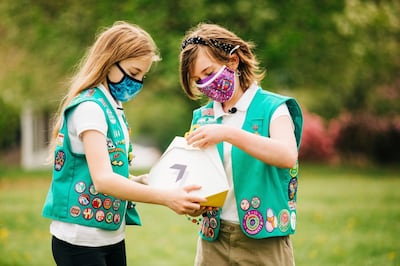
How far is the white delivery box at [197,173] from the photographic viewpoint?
3.04 m

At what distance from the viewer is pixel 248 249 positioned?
10.7 feet

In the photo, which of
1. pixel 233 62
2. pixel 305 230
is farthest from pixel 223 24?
pixel 233 62

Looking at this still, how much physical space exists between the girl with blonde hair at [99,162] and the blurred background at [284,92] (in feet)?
12.5

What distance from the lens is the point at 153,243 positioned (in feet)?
26.1

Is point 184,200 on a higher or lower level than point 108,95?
lower

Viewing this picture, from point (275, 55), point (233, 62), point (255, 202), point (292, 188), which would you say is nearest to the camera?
point (255, 202)

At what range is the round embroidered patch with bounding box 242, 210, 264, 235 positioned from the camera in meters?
3.16

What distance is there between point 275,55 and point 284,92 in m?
5.15

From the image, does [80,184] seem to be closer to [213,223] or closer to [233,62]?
[213,223]

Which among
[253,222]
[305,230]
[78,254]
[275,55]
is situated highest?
[275,55]

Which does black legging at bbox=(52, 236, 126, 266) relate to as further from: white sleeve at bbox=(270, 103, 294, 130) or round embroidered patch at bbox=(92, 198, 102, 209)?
white sleeve at bbox=(270, 103, 294, 130)

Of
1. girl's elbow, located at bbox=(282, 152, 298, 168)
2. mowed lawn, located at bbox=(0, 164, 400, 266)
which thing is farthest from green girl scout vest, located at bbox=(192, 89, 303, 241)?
mowed lawn, located at bbox=(0, 164, 400, 266)

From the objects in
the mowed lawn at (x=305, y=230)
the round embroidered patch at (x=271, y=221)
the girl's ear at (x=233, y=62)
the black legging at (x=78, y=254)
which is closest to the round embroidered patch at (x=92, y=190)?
the black legging at (x=78, y=254)

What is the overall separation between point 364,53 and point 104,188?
16.0 metres
